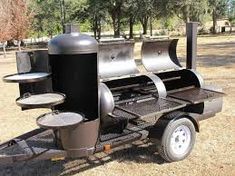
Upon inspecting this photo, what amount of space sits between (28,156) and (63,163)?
109 centimetres

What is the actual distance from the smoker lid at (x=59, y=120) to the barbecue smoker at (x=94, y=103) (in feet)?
0.03

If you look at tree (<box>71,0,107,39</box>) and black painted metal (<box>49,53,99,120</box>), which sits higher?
tree (<box>71,0,107,39</box>)

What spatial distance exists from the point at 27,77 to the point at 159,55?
241 cm

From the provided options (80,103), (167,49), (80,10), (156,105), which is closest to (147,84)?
(167,49)

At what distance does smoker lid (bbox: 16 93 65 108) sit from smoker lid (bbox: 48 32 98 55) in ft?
1.65

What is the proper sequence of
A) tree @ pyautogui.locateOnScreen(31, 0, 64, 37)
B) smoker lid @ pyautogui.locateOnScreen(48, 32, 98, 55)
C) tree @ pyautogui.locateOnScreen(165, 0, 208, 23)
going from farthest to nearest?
1. tree @ pyautogui.locateOnScreen(31, 0, 64, 37)
2. tree @ pyautogui.locateOnScreen(165, 0, 208, 23)
3. smoker lid @ pyautogui.locateOnScreen(48, 32, 98, 55)

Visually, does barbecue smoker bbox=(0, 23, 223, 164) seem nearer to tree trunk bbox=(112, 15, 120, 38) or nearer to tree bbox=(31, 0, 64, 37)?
tree trunk bbox=(112, 15, 120, 38)

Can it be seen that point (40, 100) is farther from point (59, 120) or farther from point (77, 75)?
point (77, 75)

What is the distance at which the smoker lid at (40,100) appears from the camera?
3897mm

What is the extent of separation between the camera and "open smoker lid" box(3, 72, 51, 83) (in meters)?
4.23

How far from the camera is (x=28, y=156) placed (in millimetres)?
4152

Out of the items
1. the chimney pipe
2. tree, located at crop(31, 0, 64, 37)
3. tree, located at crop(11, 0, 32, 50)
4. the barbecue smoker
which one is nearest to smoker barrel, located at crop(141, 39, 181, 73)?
the barbecue smoker

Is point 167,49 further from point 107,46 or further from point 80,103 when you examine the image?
point 80,103

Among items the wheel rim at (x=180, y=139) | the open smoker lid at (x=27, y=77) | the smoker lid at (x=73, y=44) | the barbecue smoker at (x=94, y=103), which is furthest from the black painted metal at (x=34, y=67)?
the wheel rim at (x=180, y=139)
